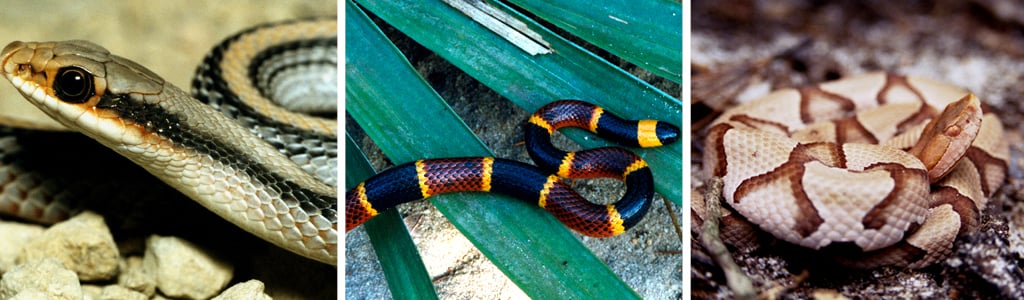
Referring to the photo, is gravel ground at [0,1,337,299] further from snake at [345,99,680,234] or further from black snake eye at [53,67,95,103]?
snake at [345,99,680,234]

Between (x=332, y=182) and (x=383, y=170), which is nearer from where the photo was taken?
(x=383, y=170)

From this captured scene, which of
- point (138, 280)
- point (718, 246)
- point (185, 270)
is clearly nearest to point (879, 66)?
point (718, 246)

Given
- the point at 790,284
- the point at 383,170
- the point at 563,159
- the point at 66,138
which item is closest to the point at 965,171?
the point at 790,284

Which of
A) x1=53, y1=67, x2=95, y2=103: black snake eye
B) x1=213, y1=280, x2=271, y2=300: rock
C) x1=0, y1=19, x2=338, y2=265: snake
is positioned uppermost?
x1=53, y1=67, x2=95, y2=103: black snake eye

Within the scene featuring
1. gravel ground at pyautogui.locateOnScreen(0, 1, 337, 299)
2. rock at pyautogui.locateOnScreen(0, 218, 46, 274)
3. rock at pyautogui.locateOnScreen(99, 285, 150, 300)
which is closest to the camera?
rock at pyautogui.locateOnScreen(99, 285, 150, 300)

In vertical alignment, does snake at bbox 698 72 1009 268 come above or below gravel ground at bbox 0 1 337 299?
below

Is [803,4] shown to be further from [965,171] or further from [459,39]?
[459,39]

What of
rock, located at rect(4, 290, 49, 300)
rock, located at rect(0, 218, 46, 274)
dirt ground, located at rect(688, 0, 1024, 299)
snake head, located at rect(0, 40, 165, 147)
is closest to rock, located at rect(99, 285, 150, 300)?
rock, located at rect(4, 290, 49, 300)
